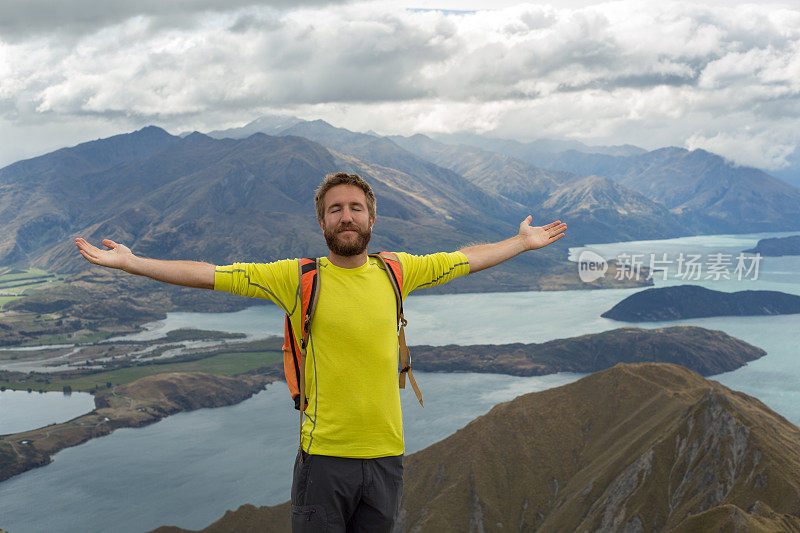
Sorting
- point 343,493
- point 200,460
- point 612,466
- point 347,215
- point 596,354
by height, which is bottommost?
point 200,460

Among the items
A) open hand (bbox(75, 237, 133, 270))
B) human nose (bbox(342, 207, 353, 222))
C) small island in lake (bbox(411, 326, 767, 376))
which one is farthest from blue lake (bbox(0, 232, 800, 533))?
human nose (bbox(342, 207, 353, 222))

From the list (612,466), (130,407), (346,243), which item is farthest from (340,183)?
(130,407)

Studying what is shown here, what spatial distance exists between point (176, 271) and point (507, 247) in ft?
10.5

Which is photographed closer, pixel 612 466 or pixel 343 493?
pixel 343 493

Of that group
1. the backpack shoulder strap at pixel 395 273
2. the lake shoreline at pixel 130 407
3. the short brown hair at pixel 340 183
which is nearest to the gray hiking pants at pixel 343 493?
the backpack shoulder strap at pixel 395 273

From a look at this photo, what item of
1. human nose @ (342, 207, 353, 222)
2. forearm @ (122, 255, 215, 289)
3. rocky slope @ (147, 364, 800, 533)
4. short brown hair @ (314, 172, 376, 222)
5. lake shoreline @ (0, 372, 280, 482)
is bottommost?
lake shoreline @ (0, 372, 280, 482)

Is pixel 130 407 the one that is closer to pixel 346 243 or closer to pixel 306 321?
pixel 306 321

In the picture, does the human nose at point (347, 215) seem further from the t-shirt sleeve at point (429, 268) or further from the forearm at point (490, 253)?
the forearm at point (490, 253)

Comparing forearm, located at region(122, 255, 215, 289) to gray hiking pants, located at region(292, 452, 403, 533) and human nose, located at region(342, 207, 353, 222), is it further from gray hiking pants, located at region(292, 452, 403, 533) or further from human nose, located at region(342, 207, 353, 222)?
gray hiking pants, located at region(292, 452, 403, 533)

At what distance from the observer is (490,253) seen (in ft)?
21.0

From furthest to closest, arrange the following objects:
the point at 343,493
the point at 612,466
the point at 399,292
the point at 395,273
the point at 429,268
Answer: the point at 612,466
the point at 429,268
the point at 395,273
the point at 399,292
the point at 343,493

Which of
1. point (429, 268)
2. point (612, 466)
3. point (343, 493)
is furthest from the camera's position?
point (612, 466)

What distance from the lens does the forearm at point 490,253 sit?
622 centimetres

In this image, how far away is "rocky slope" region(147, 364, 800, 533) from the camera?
162 feet
